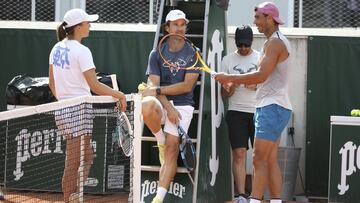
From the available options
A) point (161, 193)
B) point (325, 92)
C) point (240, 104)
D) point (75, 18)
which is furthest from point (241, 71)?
point (75, 18)

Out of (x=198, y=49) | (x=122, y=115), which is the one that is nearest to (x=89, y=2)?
(x=198, y=49)

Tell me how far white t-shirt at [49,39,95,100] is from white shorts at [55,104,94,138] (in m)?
0.34

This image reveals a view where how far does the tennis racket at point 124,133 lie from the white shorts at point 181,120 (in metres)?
0.89

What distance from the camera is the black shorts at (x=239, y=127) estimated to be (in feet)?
29.7

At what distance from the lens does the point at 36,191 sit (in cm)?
951

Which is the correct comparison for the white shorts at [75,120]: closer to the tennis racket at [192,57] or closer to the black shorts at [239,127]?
the tennis racket at [192,57]

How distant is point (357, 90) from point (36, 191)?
3992 mm

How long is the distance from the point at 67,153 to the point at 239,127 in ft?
8.54

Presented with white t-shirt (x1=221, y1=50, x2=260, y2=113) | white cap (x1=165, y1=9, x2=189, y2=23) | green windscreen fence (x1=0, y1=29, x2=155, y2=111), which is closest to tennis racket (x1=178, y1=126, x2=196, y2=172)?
white cap (x1=165, y1=9, x2=189, y2=23)

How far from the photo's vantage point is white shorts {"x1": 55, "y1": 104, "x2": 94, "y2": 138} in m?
6.73

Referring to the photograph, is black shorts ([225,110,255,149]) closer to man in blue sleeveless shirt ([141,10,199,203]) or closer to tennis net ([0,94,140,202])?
man in blue sleeveless shirt ([141,10,199,203])

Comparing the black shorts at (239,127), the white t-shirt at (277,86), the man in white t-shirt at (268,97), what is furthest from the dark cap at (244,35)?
the white t-shirt at (277,86)

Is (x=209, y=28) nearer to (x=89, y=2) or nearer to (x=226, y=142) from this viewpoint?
(x=226, y=142)

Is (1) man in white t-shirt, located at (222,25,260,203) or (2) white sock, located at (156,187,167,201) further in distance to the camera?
(1) man in white t-shirt, located at (222,25,260,203)
